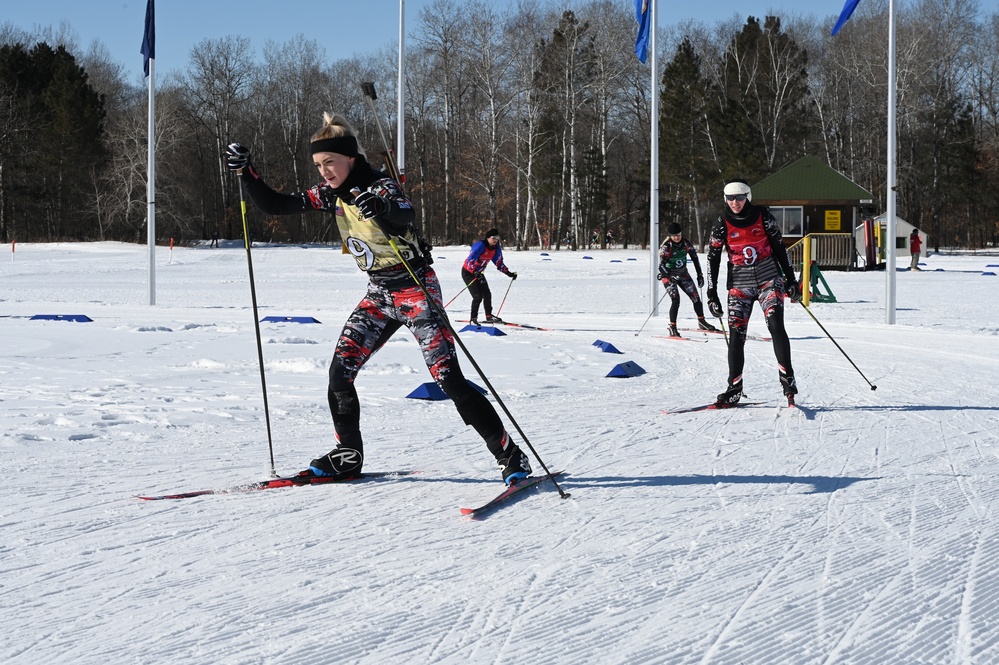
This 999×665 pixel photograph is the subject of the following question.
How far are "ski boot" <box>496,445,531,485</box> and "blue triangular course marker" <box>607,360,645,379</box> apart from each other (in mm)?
5048

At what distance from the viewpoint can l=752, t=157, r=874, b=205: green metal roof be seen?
3641 cm

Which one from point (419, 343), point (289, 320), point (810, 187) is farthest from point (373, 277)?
point (810, 187)

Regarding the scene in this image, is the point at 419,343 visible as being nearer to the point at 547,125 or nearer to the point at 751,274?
the point at 751,274

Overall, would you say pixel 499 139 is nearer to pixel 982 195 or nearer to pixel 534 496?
pixel 982 195

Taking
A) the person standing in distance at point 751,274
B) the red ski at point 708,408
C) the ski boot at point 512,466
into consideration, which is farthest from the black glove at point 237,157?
the person standing in distance at point 751,274

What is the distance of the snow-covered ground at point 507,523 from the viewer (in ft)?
9.62

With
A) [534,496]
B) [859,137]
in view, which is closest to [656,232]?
[534,496]

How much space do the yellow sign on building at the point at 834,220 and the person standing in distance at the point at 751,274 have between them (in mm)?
31361

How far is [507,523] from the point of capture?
416 centimetres

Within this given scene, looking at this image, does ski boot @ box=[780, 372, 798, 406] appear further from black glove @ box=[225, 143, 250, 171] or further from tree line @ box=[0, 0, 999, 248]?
tree line @ box=[0, 0, 999, 248]

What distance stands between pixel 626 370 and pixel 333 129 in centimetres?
578

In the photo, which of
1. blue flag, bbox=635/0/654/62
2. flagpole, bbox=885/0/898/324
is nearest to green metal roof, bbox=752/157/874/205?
blue flag, bbox=635/0/654/62

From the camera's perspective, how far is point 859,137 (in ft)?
187

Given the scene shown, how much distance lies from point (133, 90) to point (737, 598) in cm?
7632
